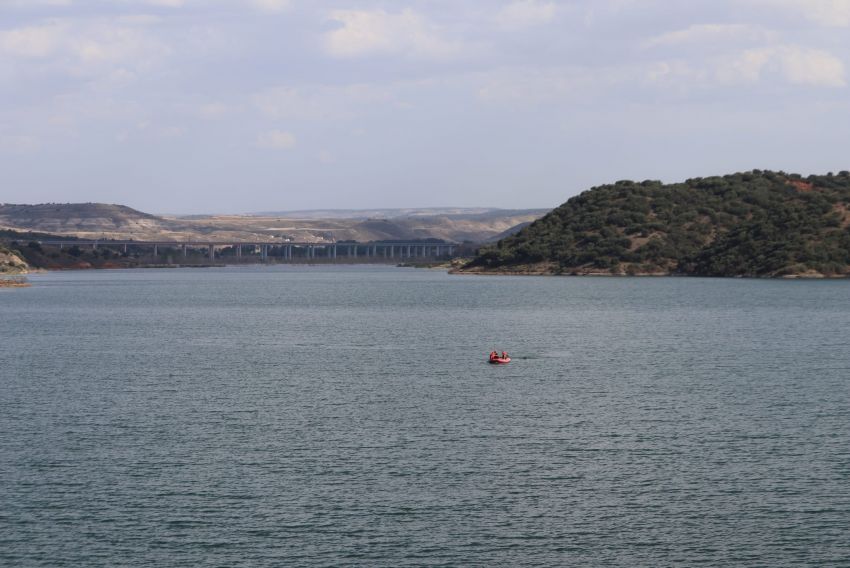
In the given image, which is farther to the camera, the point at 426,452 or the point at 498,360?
the point at 498,360

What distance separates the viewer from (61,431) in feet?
186

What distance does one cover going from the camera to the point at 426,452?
5188 cm

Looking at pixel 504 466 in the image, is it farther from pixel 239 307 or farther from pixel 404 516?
pixel 239 307

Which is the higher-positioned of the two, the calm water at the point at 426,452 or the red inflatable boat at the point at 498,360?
the red inflatable boat at the point at 498,360

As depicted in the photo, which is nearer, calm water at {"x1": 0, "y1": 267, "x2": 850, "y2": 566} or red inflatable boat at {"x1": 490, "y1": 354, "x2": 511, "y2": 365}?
calm water at {"x1": 0, "y1": 267, "x2": 850, "y2": 566}

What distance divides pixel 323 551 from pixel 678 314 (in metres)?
102

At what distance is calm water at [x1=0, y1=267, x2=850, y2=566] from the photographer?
128ft

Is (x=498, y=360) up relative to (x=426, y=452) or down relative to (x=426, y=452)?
up

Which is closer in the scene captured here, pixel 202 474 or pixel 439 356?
pixel 202 474

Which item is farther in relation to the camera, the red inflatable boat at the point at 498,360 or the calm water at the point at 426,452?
the red inflatable boat at the point at 498,360

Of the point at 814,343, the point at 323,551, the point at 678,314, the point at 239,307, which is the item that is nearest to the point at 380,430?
the point at 323,551

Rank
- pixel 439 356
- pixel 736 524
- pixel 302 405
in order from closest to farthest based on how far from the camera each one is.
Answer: pixel 736 524 < pixel 302 405 < pixel 439 356

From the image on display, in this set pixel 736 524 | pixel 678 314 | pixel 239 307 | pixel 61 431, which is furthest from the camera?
pixel 239 307

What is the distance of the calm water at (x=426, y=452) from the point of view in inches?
1535
